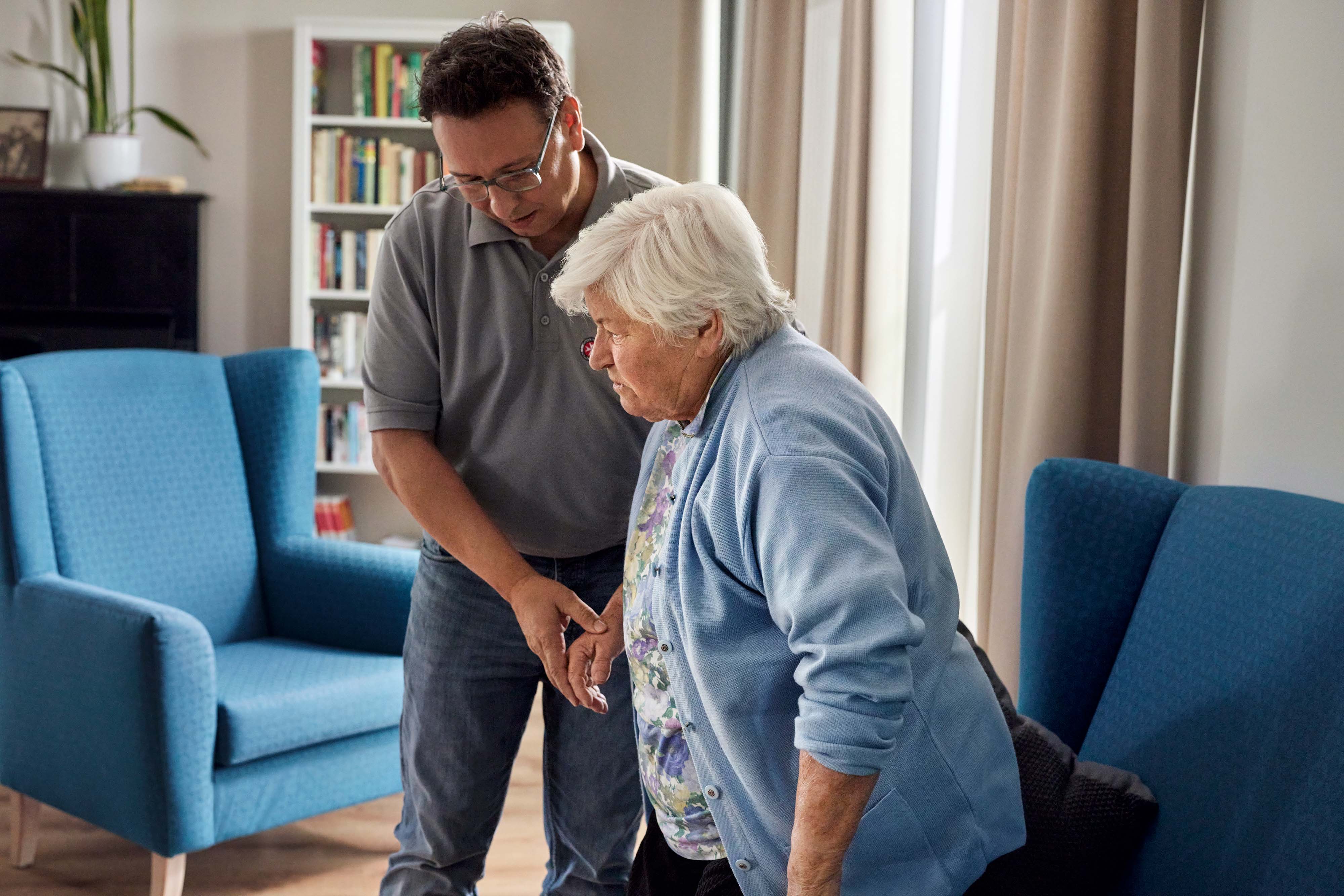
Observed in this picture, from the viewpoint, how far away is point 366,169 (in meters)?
3.93

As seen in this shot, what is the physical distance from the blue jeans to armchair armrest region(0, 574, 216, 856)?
2.13 feet

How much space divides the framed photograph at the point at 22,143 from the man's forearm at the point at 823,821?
408 cm

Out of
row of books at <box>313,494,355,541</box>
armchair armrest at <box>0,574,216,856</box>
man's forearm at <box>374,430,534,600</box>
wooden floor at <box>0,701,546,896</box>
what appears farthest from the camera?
row of books at <box>313,494,355,541</box>

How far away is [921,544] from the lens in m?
1.05

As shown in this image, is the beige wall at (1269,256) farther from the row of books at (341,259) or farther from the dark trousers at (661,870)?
the row of books at (341,259)

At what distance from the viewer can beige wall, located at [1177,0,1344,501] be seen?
126 cm

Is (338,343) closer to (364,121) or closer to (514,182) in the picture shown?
(364,121)

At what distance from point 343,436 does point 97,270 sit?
104 cm

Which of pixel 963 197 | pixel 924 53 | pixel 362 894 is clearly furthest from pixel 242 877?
pixel 924 53

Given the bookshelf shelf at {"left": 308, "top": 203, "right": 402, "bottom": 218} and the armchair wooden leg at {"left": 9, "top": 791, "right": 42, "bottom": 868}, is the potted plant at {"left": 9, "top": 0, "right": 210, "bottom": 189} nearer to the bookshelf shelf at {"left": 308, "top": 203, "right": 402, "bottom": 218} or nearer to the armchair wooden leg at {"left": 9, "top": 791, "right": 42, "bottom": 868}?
the bookshelf shelf at {"left": 308, "top": 203, "right": 402, "bottom": 218}

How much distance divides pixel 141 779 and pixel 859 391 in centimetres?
166

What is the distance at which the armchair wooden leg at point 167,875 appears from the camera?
2.09 metres

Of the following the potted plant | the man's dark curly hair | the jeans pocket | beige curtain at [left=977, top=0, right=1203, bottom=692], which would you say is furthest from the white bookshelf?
the man's dark curly hair

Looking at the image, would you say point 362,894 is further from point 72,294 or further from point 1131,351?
point 72,294
